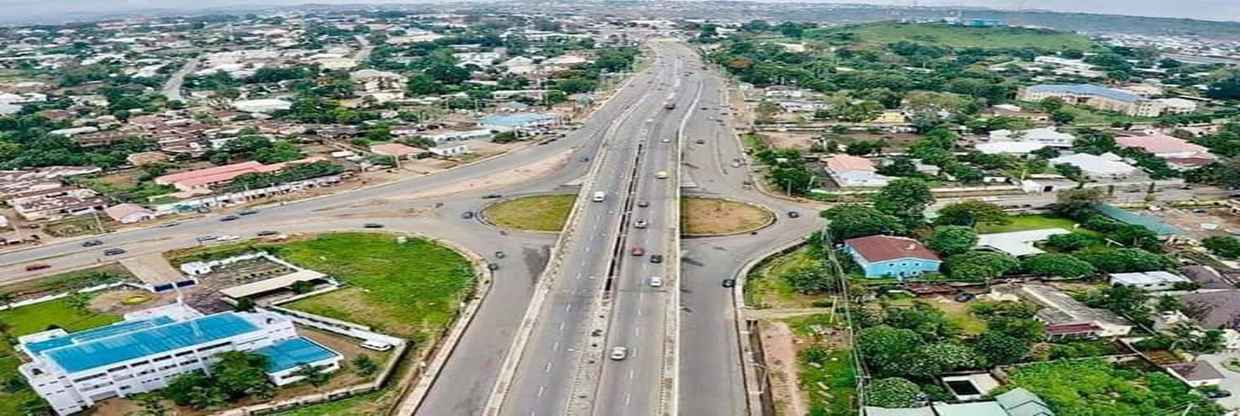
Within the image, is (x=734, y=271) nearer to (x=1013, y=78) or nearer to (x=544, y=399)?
(x=544, y=399)

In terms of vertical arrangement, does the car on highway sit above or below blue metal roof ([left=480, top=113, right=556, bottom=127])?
below

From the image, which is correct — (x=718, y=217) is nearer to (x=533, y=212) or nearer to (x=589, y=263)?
(x=533, y=212)

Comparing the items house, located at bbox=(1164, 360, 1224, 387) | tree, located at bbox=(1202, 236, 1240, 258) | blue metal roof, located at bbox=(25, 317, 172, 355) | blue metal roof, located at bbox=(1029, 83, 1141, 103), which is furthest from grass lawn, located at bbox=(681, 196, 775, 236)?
blue metal roof, located at bbox=(1029, 83, 1141, 103)

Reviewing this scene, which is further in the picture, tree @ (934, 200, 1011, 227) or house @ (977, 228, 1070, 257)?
tree @ (934, 200, 1011, 227)

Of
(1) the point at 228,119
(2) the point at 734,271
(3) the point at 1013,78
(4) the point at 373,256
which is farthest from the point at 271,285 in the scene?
(3) the point at 1013,78

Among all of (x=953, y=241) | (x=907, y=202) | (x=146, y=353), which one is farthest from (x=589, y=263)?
(x=907, y=202)

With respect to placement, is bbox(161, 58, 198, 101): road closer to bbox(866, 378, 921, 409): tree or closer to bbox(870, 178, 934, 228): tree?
bbox(870, 178, 934, 228): tree
